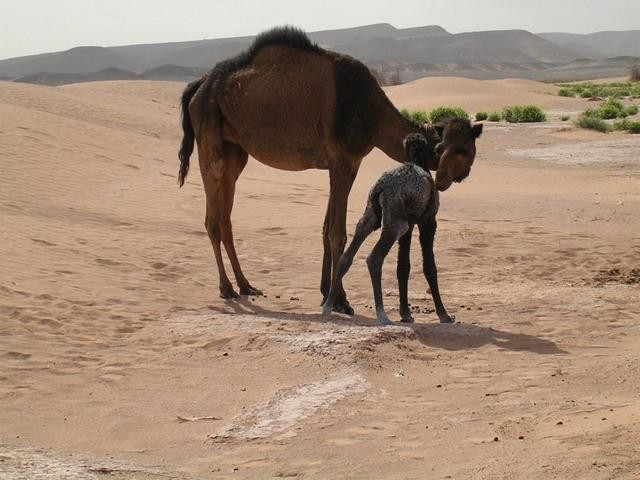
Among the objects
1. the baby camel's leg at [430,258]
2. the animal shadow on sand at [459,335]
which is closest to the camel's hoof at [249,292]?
the animal shadow on sand at [459,335]

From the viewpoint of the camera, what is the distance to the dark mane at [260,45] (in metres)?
9.60

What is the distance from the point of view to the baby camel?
7980mm

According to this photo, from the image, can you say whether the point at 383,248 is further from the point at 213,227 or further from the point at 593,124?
the point at 593,124

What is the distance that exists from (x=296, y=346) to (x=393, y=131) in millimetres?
2601

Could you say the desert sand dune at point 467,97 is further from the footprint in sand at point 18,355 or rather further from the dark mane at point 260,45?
the footprint in sand at point 18,355

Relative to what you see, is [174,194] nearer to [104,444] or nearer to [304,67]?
[304,67]

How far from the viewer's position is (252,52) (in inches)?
386

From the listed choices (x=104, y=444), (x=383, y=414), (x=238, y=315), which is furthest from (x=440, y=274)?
(x=104, y=444)

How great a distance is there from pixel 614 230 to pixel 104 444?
31.1 ft

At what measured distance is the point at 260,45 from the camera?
384 inches

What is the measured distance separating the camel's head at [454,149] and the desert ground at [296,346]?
133 cm

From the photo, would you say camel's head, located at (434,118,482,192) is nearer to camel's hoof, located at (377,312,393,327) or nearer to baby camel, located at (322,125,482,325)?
baby camel, located at (322,125,482,325)

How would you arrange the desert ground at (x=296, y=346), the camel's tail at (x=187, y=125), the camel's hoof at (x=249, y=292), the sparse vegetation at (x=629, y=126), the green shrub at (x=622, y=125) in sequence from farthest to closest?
the green shrub at (x=622, y=125)
the sparse vegetation at (x=629, y=126)
the camel's tail at (x=187, y=125)
the camel's hoof at (x=249, y=292)
the desert ground at (x=296, y=346)

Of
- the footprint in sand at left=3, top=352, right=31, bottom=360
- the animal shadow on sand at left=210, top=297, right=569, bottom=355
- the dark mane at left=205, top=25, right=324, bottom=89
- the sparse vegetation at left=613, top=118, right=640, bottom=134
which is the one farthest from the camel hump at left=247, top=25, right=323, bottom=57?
the sparse vegetation at left=613, top=118, right=640, bottom=134
